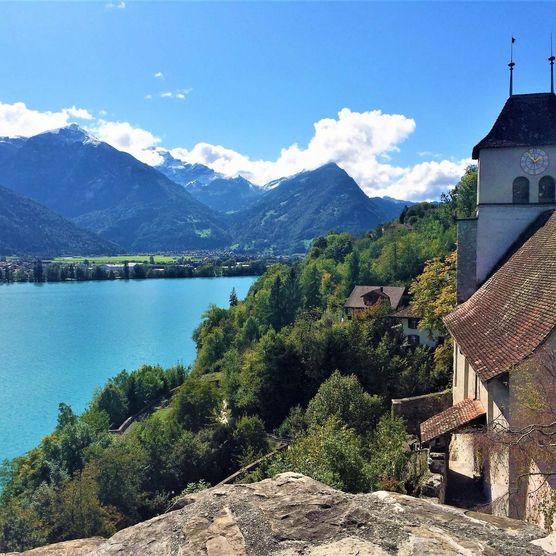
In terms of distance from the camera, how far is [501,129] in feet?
72.3

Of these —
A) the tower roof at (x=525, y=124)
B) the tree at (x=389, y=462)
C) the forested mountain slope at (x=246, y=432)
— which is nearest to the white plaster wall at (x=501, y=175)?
the tower roof at (x=525, y=124)

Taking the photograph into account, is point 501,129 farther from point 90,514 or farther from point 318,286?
point 318,286

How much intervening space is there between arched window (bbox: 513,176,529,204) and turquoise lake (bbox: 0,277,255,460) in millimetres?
45814

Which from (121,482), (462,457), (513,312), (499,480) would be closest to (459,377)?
(462,457)

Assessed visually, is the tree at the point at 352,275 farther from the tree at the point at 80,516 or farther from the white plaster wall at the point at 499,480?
the white plaster wall at the point at 499,480

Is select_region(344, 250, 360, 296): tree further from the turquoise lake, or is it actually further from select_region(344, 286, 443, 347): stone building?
the turquoise lake

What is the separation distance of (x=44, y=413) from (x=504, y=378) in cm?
5309

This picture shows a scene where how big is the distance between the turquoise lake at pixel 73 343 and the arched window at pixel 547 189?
46.7 m

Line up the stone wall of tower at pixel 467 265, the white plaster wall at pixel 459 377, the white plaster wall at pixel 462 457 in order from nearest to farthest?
the white plaster wall at pixel 462 457, the white plaster wall at pixel 459 377, the stone wall of tower at pixel 467 265

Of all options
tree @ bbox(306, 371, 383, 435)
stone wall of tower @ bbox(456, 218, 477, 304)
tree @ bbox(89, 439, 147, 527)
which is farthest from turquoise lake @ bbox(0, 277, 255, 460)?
stone wall of tower @ bbox(456, 218, 477, 304)

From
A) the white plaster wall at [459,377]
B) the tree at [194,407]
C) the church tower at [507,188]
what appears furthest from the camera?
the tree at [194,407]

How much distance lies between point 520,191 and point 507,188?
57 centimetres

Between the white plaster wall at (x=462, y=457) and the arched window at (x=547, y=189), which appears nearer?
the white plaster wall at (x=462, y=457)

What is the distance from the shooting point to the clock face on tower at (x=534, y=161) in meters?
21.4
